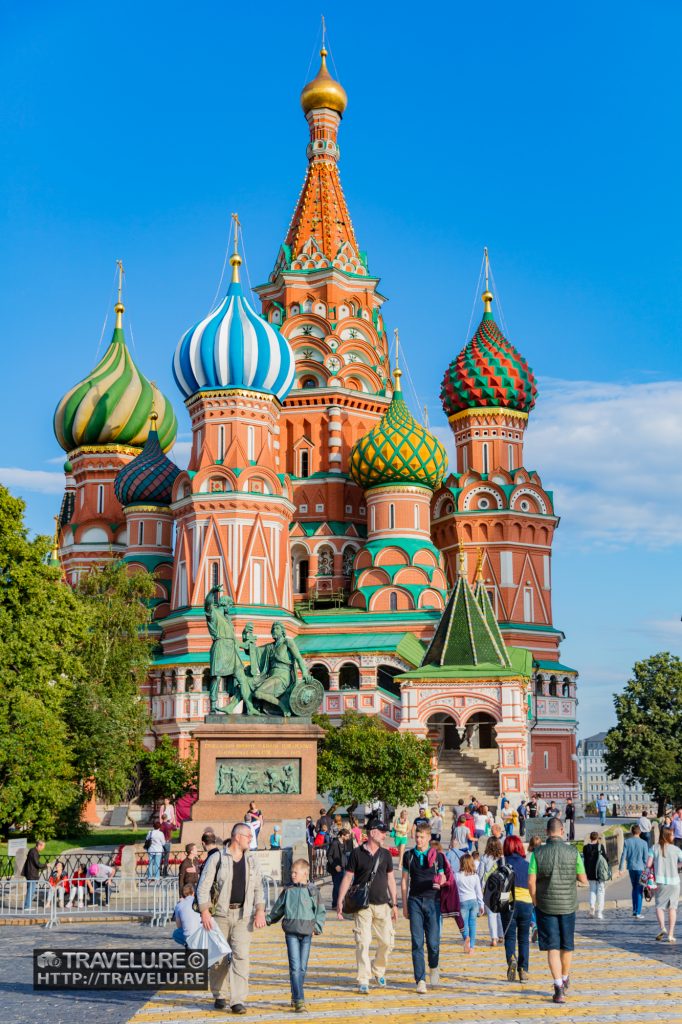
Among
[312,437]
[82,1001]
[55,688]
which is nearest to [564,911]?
[82,1001]

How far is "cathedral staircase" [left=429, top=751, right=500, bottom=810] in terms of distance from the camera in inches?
1337

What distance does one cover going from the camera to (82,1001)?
9.98 m

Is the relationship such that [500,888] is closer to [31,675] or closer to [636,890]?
[636,890]

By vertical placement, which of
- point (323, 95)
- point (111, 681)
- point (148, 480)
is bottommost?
point (111, 681)

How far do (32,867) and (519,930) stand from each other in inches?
379

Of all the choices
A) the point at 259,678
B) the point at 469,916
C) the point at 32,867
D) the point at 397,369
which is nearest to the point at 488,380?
the point at 397,369

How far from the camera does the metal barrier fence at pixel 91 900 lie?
15898 mm

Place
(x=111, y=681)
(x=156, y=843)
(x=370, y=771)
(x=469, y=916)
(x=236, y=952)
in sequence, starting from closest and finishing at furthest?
(x=236, y=952)
(x=469, y=916)
(x=156, y=843)
(x=370, y=771)
(x=111, y=681)

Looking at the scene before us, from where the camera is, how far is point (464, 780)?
3484 centimetres

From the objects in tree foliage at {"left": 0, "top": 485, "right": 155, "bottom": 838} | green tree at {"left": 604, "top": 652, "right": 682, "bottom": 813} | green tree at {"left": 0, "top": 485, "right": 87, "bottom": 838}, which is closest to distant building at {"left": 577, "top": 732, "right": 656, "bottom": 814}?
green tree at {"left": 604, "top": 652, "right": 682, "bottom": 813}

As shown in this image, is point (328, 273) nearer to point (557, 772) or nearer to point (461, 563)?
point (461, 563)

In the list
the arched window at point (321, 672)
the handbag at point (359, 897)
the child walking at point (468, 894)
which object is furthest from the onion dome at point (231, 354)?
the handbag at point (359, 897)

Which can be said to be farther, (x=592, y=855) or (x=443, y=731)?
(x=443, y=731)

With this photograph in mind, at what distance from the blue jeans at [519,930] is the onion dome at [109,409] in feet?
142
